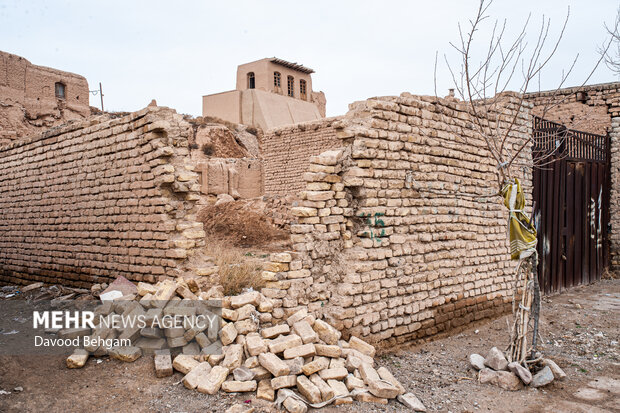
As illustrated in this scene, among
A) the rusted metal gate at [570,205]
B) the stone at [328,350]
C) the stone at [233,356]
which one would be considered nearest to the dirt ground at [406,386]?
the stone at [233,356]

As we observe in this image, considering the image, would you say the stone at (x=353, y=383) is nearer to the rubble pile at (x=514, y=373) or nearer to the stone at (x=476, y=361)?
the rubble pile at (x=514, y=373)

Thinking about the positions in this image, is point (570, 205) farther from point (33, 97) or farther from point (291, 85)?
point (291, 85)

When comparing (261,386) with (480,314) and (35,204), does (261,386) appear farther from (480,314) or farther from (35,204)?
(35,204)

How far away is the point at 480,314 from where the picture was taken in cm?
590

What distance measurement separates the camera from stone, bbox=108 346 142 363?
3.79 metres

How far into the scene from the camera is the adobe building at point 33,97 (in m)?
11.6

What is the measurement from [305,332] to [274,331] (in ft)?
0.92

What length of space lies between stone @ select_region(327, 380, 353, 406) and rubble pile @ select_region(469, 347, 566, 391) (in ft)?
4.77

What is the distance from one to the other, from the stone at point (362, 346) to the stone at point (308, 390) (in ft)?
2.64

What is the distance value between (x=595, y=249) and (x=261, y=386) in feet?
28.9

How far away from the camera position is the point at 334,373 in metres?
3.58

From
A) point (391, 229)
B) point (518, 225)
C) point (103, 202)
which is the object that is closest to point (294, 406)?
point (391, 229)

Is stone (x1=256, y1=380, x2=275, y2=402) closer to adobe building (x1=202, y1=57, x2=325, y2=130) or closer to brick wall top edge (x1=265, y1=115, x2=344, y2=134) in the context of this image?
brick wall top edge (x1=265, y1=115, x2=344, y2=134)

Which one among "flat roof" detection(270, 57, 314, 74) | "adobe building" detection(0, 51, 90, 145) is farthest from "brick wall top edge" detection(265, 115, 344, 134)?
"flat roof" detection(270, 57, 314, 74)
